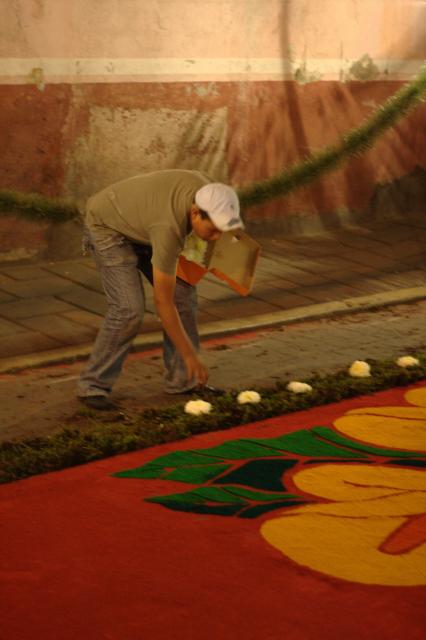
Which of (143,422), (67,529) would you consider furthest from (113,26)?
(67,529)

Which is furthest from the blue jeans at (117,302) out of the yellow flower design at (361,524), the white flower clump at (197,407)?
the yellow flower design at (361,524)

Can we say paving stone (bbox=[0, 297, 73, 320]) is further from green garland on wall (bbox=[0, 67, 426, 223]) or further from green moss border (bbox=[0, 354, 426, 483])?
green garland on wall (bbox=[0, 67, 426, 223])

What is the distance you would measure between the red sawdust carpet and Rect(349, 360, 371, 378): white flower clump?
2.90 feet

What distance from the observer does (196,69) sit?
9602mm

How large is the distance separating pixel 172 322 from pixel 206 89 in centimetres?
500

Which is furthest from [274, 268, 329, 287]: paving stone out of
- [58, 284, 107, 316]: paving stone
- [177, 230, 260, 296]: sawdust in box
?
[177, 230, 260, 296]: sawdust in box

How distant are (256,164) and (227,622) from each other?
23.2 feet

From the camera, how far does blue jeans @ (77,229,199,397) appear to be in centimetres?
554

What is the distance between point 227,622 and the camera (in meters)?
3.46

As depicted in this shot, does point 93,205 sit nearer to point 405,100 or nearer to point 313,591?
point 313,591

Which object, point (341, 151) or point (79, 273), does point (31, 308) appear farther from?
point (341, 151)

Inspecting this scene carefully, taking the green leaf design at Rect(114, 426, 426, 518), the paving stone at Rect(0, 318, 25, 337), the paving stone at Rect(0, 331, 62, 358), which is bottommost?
the green leaf design at Rect(114, 426, 426, 518)

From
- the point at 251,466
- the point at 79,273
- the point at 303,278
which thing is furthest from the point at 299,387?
the point at 79,273

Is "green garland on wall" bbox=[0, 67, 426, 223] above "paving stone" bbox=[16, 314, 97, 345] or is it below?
above
